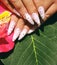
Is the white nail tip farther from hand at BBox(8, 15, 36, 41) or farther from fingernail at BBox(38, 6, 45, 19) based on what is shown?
fingernail at BBox(38, 6, 45, 19)

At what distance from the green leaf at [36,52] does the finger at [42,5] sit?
0.09 metres

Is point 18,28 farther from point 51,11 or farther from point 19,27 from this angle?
point 51,11

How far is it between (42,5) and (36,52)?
18 centimetres

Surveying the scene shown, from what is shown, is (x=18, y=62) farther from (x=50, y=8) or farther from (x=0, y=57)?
(x=50, y=8)

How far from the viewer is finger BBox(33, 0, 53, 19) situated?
2.68 metres

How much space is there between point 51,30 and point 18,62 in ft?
0.58

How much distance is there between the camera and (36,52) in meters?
2.75

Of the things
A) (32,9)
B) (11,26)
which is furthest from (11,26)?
(32,9)

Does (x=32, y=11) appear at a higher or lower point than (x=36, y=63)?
higher

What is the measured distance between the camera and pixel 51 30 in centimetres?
276

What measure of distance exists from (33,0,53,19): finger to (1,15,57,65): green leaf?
0.29 feet

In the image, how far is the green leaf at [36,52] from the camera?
2738 millimetres

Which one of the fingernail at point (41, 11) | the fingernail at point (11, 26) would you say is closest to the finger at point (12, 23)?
the fingernail at point (11, 26)

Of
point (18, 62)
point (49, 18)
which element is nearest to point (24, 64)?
point (18, 62)
